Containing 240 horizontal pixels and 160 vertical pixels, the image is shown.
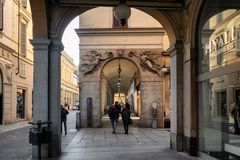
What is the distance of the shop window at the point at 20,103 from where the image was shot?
1383 inches

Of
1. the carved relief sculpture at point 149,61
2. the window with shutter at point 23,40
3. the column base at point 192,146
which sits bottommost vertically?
the column base at point 192,146

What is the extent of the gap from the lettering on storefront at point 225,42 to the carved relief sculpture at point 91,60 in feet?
49.3

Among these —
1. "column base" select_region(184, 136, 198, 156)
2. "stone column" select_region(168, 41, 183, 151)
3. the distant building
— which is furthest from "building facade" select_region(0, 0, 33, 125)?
the distant building

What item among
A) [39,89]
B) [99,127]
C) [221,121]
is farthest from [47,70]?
[99,127]

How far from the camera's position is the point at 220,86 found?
10.5 metres

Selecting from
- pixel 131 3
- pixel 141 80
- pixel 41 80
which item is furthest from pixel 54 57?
pixel 141 80

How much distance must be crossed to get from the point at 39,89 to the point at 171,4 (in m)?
4.75

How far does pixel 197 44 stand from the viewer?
12.4 metres

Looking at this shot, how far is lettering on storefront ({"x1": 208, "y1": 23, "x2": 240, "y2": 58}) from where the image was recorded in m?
9.53

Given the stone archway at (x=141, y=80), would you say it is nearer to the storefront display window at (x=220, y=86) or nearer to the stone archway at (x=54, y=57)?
the stone archway at (x=54, y=57)

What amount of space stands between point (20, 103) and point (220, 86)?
91.0 ft

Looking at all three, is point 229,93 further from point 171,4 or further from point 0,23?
point 0,23

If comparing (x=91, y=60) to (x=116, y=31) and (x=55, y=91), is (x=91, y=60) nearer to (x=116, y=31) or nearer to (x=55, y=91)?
(x=116, y=31)

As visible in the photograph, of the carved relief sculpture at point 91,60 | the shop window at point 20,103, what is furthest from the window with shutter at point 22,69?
the carved relief sculpture at point 91,60
